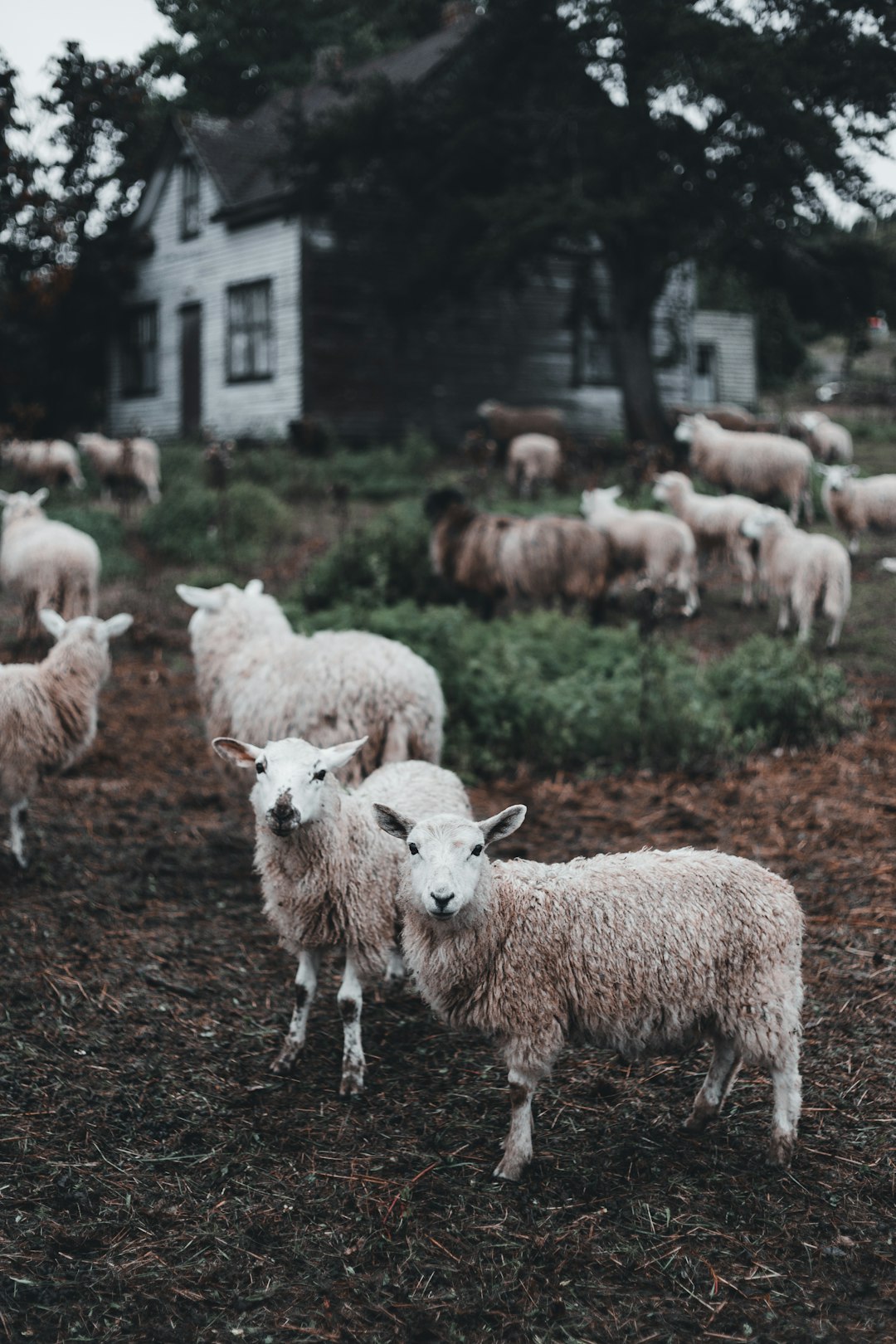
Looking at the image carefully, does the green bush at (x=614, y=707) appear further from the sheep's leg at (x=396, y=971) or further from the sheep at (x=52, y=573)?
the sheep at (x=52, y=573)

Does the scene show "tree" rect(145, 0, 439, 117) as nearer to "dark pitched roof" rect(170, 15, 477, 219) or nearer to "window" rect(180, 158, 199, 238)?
"dark pitched roof" rect(170, 15, 477, 219)

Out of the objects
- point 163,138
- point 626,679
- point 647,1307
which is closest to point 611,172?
point 163,138

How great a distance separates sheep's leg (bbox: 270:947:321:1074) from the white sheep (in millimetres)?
18028

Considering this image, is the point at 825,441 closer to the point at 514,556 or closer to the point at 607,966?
the point at 514,556

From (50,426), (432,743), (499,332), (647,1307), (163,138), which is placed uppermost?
(163,138)

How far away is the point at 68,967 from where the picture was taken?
188 inches

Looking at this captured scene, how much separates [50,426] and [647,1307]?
87.4 ft

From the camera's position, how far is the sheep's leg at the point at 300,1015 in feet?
13.5

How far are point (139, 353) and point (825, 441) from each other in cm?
1588

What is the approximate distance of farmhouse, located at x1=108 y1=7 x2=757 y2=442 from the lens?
21656 millimetres

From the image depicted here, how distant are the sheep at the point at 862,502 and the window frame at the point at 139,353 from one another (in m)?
17.1

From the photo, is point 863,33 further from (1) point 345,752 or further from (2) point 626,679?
(1) point 345,752

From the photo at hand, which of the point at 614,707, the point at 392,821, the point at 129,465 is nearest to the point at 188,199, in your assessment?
the point at 129,465

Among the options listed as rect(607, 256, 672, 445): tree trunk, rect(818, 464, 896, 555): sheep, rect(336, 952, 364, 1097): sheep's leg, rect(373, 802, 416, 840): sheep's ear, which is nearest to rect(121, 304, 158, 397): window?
rect(607, 256, 672, 445): tree trunk
